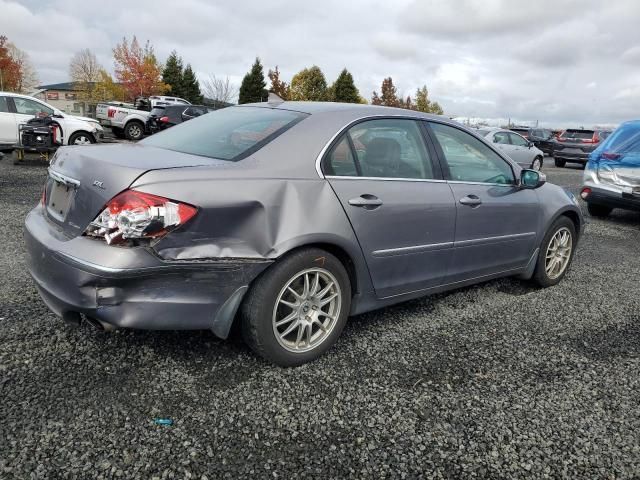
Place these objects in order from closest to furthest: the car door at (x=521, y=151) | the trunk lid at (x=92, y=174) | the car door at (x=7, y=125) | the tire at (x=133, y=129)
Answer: the trunk lid at (x=92, y=174) < the car door at (x=7, y=125) < the car door at (x=521, y=151) < the tire at (x=133, y=129)

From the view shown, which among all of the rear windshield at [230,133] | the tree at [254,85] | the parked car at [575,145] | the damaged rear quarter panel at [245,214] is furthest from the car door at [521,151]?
the tree at [254,85]

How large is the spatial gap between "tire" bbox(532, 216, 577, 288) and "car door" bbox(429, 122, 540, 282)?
217mm

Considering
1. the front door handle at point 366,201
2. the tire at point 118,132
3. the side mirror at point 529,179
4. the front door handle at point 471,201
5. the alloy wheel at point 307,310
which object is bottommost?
the tire at point 118,132

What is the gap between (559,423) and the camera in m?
2.48

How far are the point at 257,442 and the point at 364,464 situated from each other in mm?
467

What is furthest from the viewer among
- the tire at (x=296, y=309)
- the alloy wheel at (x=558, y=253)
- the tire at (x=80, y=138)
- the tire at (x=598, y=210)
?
the tire at (x=80, y=138)

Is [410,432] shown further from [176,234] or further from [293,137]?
[293,137]

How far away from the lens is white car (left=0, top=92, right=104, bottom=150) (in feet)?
37.4

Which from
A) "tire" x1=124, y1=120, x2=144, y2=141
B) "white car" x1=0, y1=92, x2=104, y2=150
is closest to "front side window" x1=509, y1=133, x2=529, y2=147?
"white car" x1=0, y1=92, x2=104, y2=150

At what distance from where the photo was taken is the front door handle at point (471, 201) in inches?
139

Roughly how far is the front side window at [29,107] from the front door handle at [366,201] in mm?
11623

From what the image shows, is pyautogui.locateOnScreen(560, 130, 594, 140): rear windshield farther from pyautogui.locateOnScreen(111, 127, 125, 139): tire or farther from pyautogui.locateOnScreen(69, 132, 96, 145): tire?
pyautogui.locateOnScreen(69, 132, 96, 145): tire

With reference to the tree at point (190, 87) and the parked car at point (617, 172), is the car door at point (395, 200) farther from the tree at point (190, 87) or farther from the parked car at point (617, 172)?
the tree at point (190, 87)

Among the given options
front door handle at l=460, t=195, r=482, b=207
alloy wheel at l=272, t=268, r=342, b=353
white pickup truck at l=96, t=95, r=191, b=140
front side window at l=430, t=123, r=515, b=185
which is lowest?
white pickup truck at l=96, t=95, r=191, b=140
